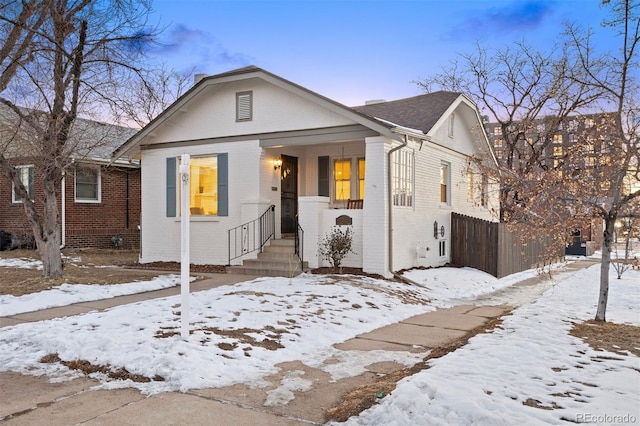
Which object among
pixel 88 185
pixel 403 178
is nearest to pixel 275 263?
pixel 403 178

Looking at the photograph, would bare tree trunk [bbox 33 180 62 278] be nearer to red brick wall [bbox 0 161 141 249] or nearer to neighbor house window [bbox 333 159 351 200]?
neighbor house window [bbox 333 159 351 200]

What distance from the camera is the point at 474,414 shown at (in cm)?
379

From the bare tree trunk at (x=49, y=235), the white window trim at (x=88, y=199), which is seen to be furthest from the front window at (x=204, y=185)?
the white window trim at (x=88, y=199)

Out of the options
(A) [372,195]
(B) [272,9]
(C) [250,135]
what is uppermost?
(B) [272,9]

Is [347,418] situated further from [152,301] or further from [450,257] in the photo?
[450,257]

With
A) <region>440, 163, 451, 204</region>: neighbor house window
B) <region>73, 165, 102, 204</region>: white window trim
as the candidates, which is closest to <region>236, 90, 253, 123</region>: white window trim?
<region>440, 163, 451, 204</region>: neighbor house window

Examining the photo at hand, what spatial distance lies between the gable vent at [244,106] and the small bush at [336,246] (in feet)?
13.0

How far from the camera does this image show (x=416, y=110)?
15414 mm

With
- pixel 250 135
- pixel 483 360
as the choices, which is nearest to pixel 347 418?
pixel 483 360

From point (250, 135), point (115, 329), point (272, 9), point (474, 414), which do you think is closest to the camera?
point (474, 414)

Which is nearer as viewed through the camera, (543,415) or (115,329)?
(543,415)

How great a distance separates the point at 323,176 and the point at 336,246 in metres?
3.52

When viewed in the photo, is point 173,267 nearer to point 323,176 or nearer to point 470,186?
point 323,176

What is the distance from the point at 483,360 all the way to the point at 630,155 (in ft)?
12.5
